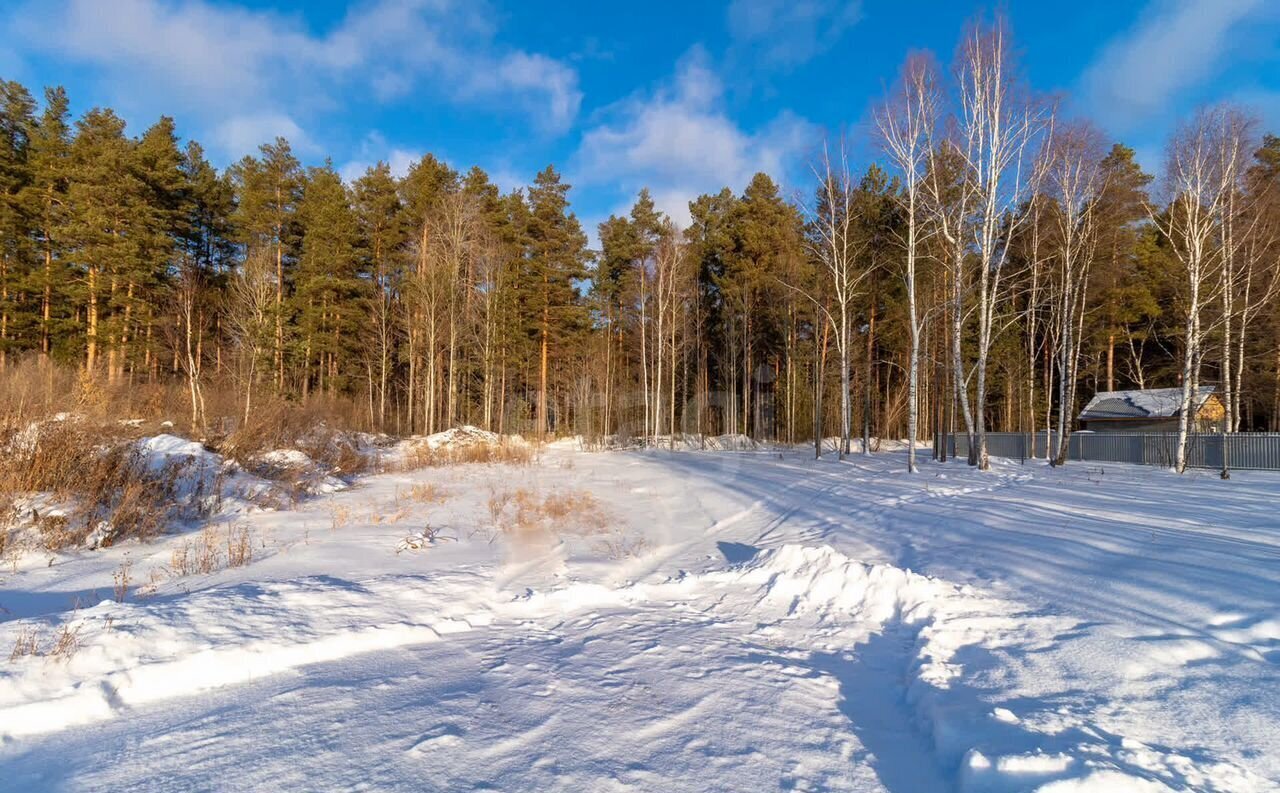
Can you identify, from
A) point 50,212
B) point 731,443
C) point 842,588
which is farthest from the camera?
point 731,443

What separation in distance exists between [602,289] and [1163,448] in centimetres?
3000

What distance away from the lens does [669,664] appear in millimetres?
3982

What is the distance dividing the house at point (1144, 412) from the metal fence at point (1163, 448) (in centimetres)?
447

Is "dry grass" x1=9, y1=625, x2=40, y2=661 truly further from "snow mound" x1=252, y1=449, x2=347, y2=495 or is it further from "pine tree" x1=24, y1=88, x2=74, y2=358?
"pine tree" x1=24, y1=88, x2=74, y2=358

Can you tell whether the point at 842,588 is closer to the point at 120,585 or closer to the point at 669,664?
the point at 669,664

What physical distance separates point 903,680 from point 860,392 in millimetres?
34371

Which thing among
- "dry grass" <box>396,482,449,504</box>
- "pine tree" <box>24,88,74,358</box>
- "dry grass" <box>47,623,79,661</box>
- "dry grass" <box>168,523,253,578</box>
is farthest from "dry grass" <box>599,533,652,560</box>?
"pine tree" <box>24,88,74,358</box>

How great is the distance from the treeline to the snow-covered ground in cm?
1376

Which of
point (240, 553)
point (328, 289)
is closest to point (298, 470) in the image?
point (240, 553)

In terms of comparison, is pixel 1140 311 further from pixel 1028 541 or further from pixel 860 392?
pixel 1028 541

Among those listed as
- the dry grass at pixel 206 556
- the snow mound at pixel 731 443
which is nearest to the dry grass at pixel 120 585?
the dry grass at pixel 206 556

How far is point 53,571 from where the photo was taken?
611cm

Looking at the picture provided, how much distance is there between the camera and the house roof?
2828cm

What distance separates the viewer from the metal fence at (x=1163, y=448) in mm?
19031
